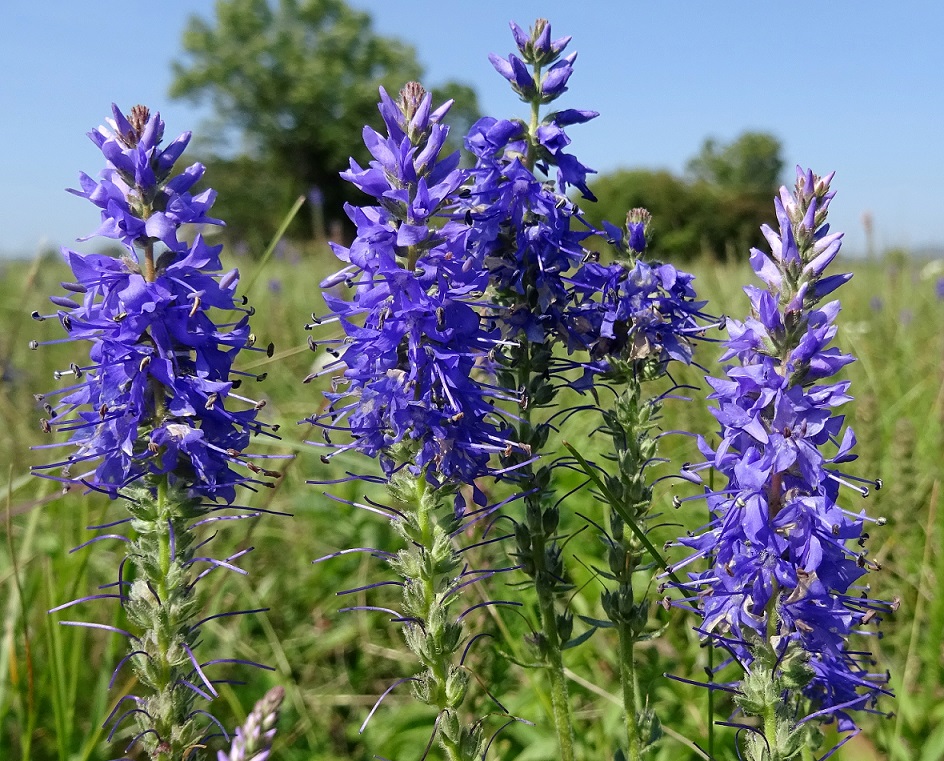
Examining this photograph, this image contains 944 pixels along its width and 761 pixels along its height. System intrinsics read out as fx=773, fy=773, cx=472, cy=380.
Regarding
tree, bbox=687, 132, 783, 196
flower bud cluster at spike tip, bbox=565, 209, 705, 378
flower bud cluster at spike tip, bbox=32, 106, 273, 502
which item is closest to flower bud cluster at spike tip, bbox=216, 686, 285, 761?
flower bud cluster at spike tip, bbox=32, 106, 273, 502

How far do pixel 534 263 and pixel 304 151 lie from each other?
55.3 meters

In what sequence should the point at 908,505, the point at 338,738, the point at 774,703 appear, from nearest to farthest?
the point at 774,703 < the point at 338,738 < the point at 908,505

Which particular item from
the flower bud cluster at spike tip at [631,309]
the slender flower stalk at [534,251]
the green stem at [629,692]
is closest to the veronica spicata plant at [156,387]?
the slender flower stalk at [534,251]

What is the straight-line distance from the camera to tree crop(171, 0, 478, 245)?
181 ft

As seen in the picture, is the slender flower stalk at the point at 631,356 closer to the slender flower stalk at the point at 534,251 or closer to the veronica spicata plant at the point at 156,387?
the slender flower stalk at the point at 534,251

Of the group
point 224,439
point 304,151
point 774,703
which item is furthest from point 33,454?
point 304,151

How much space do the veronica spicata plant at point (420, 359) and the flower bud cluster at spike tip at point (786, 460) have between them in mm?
697

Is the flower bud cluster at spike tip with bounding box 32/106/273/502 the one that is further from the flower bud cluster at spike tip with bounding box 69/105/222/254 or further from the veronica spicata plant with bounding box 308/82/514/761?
the veronica spicata plant with bounding box 308/82/514/761

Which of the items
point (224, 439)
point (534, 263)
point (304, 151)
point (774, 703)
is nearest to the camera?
point (774, 703)

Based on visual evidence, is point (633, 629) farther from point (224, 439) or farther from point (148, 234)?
point (148, 234)

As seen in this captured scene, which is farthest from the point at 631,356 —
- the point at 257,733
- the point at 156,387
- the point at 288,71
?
the point at 288,71

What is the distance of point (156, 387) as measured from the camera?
226 cm

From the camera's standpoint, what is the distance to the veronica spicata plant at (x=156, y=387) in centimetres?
218

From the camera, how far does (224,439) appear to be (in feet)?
7.70
